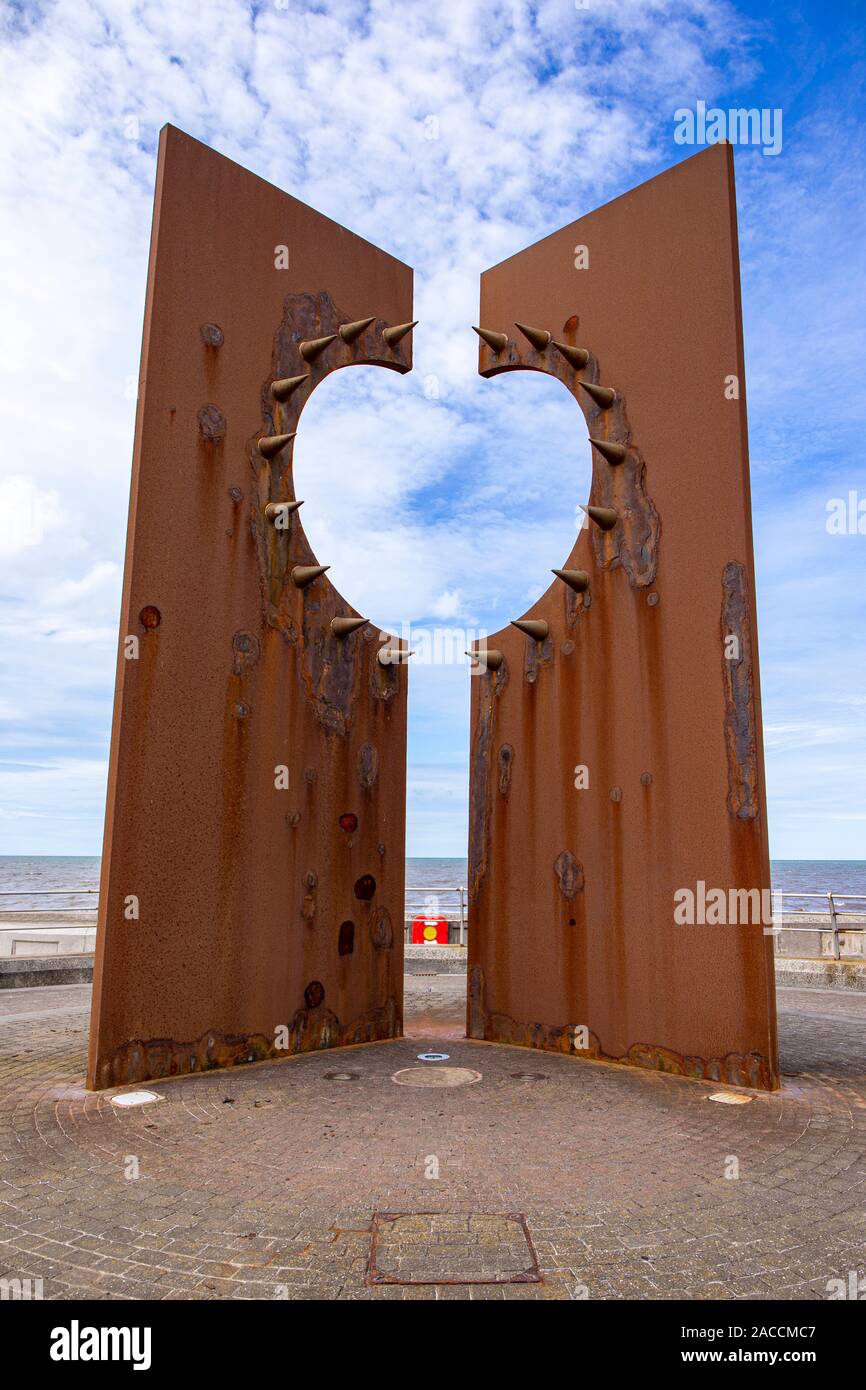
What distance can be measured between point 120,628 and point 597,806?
3.74 metres

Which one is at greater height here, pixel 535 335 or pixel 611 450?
pixel 535 335

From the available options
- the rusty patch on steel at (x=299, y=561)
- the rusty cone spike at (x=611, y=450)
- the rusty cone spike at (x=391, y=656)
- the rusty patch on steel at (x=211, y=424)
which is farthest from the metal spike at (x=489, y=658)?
the rusty patch on steel at (x=211, y=424)

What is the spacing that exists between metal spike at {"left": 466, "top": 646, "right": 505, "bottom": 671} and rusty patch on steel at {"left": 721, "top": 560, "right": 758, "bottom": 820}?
6.73ft

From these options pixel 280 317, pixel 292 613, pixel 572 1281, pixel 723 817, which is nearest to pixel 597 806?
pixel 723 817

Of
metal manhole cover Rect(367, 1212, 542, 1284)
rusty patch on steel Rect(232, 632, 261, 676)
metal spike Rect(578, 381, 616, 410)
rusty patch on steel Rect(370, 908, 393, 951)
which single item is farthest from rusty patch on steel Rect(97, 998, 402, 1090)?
metal spike Rect(578, 381, 616, 410)

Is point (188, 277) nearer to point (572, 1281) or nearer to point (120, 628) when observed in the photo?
point (120, 628)

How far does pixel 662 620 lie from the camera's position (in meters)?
6.58

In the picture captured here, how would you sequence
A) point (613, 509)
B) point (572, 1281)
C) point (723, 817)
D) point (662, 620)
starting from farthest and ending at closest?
point (613, 509) → point (662, 620) → point (723, 817) → point (572, 1281)

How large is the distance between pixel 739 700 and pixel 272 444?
13.2 ft

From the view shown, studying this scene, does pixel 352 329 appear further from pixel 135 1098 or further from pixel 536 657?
pixel 135 1098

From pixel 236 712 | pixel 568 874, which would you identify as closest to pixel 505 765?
pixel 568 874

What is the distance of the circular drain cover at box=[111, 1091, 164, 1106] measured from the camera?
17.3ft

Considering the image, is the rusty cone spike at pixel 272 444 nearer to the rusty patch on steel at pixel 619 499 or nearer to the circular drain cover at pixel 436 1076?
the rusty patch on steel at pixel 619 499

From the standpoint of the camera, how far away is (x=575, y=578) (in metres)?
7.02
